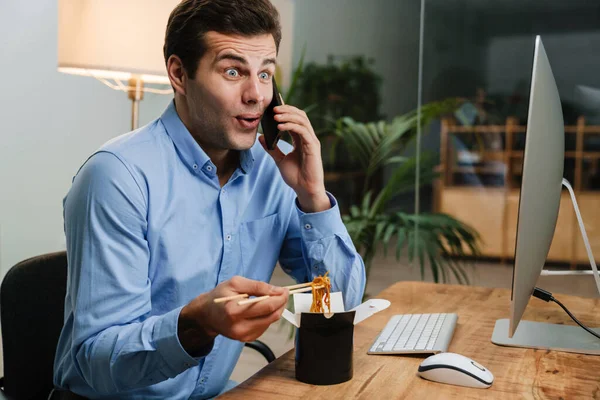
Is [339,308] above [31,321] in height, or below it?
above

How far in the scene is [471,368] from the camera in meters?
1.10

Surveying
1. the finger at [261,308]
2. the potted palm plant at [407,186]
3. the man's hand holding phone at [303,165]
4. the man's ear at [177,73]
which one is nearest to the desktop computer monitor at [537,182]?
the finger at [261,308]

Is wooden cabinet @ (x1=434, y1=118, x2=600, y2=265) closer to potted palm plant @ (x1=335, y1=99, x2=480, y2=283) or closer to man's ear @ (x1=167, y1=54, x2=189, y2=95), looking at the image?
potted palm plant @ (x1=335, y1=99, x2=480, y2=283)

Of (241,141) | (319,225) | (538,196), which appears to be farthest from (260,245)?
(538,196)

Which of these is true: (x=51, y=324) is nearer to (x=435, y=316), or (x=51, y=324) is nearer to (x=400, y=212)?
(x=435, y=316)

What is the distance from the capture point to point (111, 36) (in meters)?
1.97

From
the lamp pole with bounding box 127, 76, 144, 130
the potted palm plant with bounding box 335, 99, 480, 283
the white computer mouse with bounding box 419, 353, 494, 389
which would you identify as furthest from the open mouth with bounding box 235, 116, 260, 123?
the potted palm plant with bounding box 335, 99, 480, 283

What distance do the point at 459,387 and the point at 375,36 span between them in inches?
111

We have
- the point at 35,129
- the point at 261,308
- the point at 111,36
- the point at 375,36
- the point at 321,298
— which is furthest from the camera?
the point at 375,36

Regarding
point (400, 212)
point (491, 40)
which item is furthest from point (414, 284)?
point (491, 40)

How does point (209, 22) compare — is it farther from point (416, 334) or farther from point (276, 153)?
point (416, 334)

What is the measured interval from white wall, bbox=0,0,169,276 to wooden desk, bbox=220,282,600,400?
1521mm

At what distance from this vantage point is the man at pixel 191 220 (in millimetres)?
1101

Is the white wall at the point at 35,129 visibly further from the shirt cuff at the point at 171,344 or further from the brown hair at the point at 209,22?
the shirt cuff at the point at 171,344
